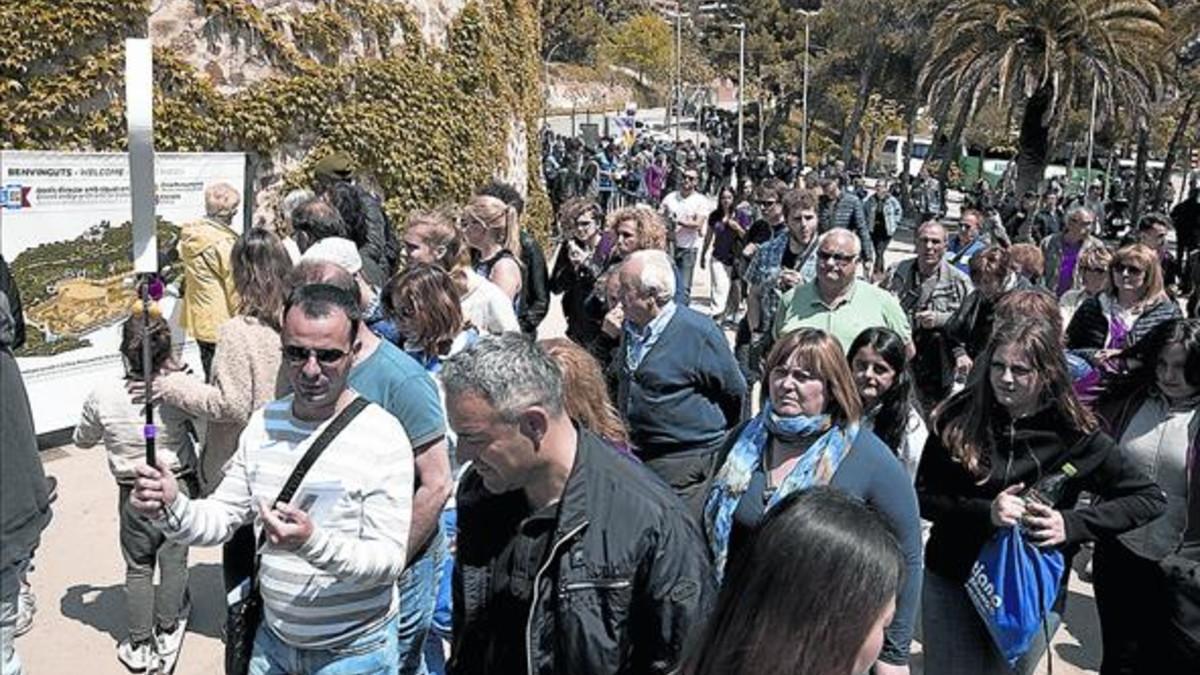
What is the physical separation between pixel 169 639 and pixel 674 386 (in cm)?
268

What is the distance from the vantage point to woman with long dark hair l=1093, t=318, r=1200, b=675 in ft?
13.8

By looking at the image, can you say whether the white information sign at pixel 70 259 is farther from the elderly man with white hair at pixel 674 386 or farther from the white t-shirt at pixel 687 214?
the white t-shirt at pixel 687 214

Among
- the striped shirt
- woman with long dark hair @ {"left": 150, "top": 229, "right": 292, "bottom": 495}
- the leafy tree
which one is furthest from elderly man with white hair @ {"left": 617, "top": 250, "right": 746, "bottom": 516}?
the leafy tree

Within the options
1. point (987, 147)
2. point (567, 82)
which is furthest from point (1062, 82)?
point (567, 82)

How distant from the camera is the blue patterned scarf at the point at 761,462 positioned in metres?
3.52

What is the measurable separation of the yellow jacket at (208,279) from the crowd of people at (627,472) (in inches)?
31.0

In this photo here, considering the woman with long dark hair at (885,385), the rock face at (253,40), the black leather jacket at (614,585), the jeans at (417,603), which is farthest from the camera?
the rock face at (253,40)

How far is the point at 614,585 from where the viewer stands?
2.64 metres

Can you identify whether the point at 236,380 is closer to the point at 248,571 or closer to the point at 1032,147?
the point at 248,571

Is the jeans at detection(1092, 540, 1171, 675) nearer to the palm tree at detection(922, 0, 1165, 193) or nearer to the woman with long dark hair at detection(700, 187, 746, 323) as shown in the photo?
the woman with long dark hair at detection(700, 187, 746, 323)

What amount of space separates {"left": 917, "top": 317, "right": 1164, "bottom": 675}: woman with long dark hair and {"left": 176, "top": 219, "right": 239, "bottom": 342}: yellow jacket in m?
4.82

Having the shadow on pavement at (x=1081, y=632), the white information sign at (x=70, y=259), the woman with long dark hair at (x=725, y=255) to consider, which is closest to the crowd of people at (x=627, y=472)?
the shadow on pavement at (x=1081, y=632)

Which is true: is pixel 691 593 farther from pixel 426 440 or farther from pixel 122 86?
pixel 122 86

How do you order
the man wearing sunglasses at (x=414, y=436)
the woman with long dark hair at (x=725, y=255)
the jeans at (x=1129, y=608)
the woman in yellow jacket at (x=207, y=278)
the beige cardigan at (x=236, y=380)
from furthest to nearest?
the woman with long dark hair at (x=725, y=255)
the woman in yellow jacket at (x=207, y=278)
the beige cardigan at (x=236, y=380)
the jeans at (x=1129, y=608)
the man wearing sunglasses at (x=414, y=436)
